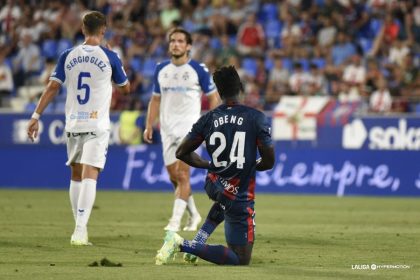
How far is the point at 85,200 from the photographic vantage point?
38.5ft

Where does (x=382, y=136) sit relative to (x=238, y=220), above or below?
above

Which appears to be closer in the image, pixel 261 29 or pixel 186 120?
pixel 186 120

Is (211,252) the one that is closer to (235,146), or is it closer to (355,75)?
(235,146)

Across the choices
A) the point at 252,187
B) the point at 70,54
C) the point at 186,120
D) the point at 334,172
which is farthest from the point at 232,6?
the point at 252,187

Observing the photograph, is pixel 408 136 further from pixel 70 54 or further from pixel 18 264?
pixel 18 264

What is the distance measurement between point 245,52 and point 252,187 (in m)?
17.2

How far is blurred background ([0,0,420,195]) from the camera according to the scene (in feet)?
71.6

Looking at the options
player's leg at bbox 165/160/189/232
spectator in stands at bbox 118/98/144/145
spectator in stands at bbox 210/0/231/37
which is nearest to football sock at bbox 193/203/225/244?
player's leg at bbox 165/160/189/232

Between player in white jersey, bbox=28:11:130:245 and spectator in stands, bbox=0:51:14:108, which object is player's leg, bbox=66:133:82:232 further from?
spectator in stands, bbox=0:51:14:108

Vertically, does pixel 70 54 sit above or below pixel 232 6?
below

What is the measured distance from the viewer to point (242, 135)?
950 cm

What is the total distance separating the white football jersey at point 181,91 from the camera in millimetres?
13953

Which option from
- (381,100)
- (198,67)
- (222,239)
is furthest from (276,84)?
(222,239)

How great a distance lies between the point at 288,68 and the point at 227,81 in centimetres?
1633
